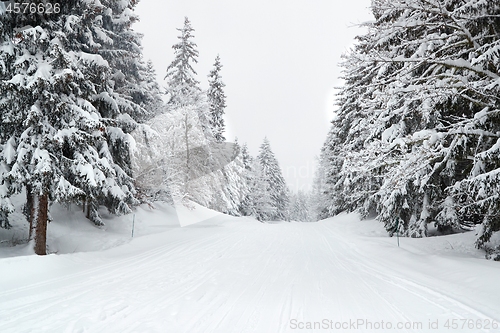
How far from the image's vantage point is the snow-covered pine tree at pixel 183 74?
75.3ft

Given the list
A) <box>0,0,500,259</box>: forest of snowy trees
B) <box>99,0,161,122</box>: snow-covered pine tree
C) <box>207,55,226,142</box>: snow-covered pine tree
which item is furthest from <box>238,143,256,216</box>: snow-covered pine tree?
<box>0,0,500,259</box>: forest of snowy trees

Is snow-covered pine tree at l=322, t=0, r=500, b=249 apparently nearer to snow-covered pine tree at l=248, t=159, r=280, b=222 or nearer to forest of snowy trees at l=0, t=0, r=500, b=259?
forest of snowy trees at l=0, t=0, r=500, b=259

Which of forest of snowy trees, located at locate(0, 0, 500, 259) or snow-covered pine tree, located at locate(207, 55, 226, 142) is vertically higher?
snow-covered pine tree, located at locate(207, 55, 226, 142)

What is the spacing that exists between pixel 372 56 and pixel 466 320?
250 inches

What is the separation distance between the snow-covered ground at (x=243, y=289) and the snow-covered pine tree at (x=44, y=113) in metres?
2.21

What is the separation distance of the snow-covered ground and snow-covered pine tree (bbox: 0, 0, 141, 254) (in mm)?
2207

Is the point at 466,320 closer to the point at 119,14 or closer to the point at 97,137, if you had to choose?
the point at 97,137

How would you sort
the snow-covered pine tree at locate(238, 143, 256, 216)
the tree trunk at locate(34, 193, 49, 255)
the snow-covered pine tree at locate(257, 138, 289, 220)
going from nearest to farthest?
1. the tree trunk at locate(34, 193, 49, 255)
2. the snow-covered pine tree at locate(238, 143, 256, 216)
3. the snow-covered pine tree at locate(257, 138, 289, 220)

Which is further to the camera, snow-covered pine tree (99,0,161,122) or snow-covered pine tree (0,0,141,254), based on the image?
snow-covered pine tree (99,0,161,122)

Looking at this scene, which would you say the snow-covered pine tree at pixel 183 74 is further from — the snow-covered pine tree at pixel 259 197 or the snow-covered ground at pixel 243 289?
the snow-covered pine tree at pixel 259 197

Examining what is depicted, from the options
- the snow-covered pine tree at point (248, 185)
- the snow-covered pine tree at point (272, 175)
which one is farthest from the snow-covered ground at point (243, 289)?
the snow-covered pine tree at point (272, 175)

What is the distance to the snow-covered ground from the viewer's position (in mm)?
4371

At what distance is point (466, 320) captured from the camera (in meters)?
4.66

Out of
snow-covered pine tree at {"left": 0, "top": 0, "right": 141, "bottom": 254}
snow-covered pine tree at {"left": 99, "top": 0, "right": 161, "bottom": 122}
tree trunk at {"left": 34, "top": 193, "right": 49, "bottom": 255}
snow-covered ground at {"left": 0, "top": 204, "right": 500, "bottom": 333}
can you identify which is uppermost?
snow-covered pine tree at {"left": 99, "top": 0, "right": 161, "bottom": 122}
